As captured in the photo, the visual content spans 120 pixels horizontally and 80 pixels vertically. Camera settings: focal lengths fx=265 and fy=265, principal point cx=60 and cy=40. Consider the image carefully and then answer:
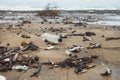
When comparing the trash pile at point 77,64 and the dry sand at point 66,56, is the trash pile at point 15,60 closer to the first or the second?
the dry sand at point 66,56

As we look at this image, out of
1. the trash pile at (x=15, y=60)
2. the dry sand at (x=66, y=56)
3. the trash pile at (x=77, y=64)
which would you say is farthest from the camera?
the trash pile at (x=15, y=60)

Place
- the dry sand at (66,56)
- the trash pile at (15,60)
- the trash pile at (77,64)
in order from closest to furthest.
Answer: the dry sand at (66,56) → the trash pile at (77,64) → the trash pile at (15,60)

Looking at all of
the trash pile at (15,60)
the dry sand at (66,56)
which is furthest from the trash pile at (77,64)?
the trash pile at (15,60)

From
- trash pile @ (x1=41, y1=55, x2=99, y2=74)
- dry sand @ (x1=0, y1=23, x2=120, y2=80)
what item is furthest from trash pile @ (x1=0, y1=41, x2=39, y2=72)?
trash pile @ (x1=41, y1=55, x2=99, y2=74)

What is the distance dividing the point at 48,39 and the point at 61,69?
448 centimetres

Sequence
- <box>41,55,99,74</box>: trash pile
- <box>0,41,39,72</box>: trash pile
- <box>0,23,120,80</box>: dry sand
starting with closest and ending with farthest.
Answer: <box>0,23,120,80</box>: dry sand
<box>41,55,99,74</box>: trash pile
<box>0,41,39,72</box>: trash pile

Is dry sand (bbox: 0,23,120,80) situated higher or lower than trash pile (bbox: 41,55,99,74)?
lower

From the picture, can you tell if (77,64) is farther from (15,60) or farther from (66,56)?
(15,60)

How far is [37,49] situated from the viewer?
38.9 feet

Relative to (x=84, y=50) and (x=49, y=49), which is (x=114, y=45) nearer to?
(x=84, y=50)

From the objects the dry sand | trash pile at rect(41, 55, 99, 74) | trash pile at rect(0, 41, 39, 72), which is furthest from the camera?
trash pile at rect(0, 41, 39, 72)

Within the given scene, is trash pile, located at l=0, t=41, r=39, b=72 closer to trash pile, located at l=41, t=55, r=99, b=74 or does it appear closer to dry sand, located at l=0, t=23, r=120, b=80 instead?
dry sand, located at l=0, t=23, r=120, b=80

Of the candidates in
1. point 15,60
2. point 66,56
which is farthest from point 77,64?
point 15,60

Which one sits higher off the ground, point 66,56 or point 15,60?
point 15,60
